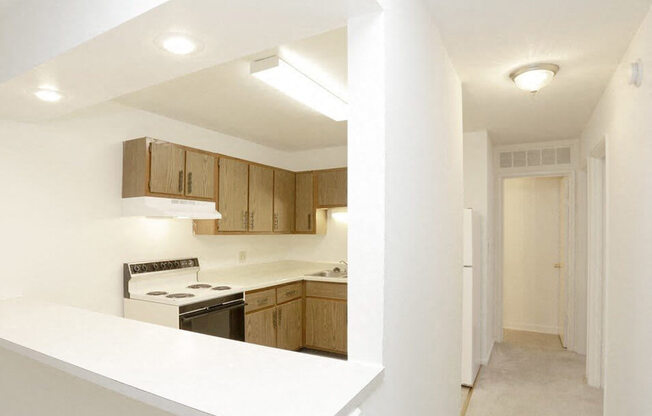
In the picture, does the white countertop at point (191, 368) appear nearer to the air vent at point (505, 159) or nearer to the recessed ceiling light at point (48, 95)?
the recessed ceiling light at point (48, 95)

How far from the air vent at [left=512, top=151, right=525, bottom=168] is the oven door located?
3.63 meters

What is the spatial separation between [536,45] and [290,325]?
10.9 ft

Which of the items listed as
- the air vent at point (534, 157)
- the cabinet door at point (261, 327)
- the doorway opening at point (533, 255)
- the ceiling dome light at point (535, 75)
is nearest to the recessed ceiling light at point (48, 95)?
the cabinet door at point (261, 327)

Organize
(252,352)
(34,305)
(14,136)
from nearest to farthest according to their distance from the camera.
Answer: (252,352)
(34,305)
(14,136)

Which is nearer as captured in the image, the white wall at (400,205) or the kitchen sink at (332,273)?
the white wall at (400,205)

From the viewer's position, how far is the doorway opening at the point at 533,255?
17.0ft

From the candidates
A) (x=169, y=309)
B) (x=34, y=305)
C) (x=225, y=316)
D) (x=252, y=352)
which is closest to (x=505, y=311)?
(x=225, y=316)

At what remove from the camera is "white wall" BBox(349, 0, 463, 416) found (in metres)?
1.21

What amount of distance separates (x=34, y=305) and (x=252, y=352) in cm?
171

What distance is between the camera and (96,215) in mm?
2945

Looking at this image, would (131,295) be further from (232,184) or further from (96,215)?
(232,184)

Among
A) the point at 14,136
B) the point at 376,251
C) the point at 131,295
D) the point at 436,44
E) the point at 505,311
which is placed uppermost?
the point at 436,44

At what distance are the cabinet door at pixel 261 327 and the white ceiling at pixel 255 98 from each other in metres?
1.87

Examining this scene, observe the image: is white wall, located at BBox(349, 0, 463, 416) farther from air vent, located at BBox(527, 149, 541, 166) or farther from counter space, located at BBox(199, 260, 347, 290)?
air vent, located at BBox(527, 149, 541, 166)
